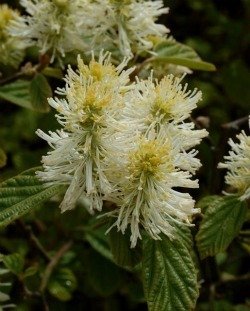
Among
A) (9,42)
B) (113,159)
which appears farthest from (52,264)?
(113,159)

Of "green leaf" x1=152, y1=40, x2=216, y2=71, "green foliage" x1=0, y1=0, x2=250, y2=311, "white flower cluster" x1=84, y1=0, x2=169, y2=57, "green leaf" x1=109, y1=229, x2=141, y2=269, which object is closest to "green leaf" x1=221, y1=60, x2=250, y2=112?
"green foliage" x1=0, y1=0, x2=250, y2=311

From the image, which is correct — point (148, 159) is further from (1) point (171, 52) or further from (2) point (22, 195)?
(1) point (171, 52)

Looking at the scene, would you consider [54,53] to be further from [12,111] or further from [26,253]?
[12,111]

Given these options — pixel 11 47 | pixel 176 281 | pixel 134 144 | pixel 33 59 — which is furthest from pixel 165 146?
pixel 33 59

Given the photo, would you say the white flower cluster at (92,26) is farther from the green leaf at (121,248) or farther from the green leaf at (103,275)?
the green leaf at (103,275)

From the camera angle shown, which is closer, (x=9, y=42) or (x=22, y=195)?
(x=22, y=195)

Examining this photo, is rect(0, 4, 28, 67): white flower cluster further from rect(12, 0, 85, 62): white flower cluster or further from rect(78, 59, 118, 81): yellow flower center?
rect(78, 59, 118, 81): yellow flower center
